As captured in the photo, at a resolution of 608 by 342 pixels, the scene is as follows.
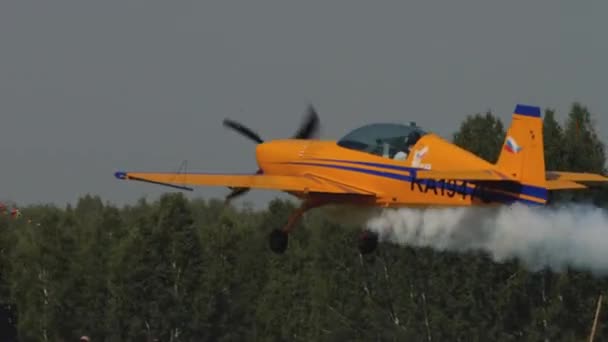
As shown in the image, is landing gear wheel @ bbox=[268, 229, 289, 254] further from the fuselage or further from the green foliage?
the green foliage

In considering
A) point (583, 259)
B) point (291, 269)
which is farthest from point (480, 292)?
point (583, 259)

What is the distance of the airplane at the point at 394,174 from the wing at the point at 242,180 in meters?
0.02

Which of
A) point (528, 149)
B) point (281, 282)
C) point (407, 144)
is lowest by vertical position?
point (281, 282)

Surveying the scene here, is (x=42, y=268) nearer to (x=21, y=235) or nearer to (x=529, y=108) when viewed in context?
(x=21, y=235)

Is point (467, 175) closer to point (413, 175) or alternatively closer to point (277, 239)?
point (413, 175)

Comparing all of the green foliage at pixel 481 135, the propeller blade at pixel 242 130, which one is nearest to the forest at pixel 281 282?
the green foliage at pixel 481 135

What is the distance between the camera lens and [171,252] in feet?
247

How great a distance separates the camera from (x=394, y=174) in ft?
90.5

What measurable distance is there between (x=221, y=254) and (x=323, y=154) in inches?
1940

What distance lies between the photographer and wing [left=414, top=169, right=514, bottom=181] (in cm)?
2516

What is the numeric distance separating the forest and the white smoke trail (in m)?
26.1

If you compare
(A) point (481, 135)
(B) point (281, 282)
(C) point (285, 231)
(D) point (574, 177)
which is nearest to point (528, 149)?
(D) point (574, 177)

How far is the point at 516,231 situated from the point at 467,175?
1776mm

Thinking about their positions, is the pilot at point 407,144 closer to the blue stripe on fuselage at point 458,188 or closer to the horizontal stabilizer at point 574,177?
the blue stripe on fuselage at point 458,188
